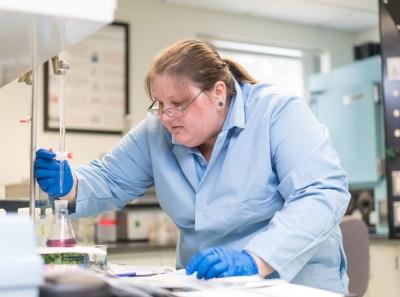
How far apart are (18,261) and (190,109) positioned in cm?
80

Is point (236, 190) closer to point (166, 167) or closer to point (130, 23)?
point (166, 167)

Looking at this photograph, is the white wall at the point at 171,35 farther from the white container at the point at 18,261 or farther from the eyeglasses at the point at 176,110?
the white container at the point at 18,261

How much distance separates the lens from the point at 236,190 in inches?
48.4

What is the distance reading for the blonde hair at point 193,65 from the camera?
4.19 feet

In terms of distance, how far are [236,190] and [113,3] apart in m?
0.59

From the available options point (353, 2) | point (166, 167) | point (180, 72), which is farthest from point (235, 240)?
point (353, 2)

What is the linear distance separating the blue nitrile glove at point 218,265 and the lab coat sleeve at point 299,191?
0.07 metres

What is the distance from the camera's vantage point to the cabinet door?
289cm

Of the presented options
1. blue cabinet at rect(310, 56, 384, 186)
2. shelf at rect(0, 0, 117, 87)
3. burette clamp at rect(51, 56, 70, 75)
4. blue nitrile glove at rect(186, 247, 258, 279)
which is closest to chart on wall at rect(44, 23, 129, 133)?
blue cabinet at rect(310, 56, 384, 186)

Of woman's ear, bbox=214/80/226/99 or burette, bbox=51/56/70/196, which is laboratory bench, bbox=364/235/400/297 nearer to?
woman's ear, bbox=214/80/226/99

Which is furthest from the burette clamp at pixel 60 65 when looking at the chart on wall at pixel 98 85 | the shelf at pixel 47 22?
the chart on wall at pixel 98 85

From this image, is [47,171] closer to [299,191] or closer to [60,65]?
[60,65]

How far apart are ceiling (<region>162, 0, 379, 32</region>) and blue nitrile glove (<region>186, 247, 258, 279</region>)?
281 cm

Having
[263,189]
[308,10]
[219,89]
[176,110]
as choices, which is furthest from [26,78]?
[308,10]
